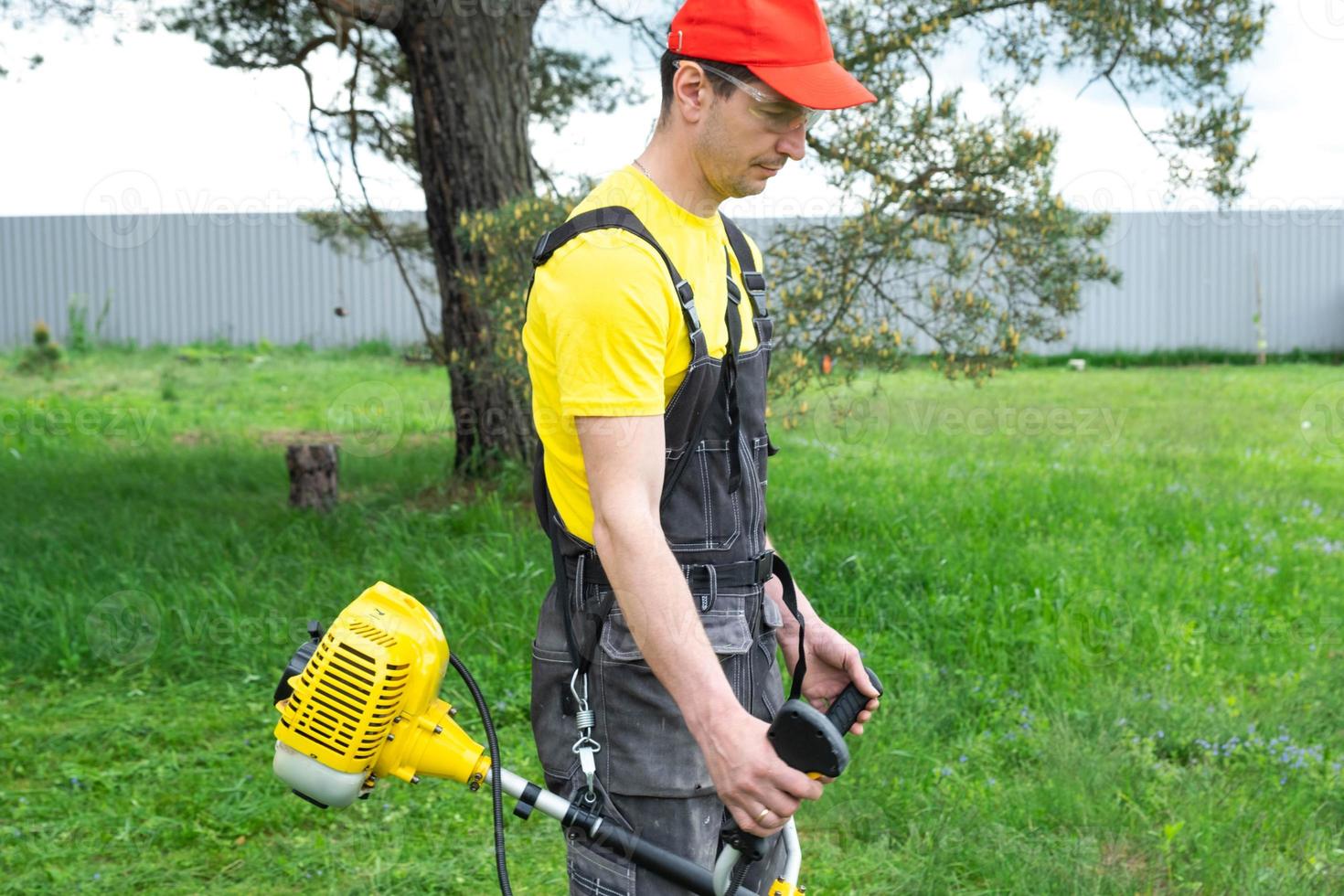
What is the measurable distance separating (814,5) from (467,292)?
5155mm

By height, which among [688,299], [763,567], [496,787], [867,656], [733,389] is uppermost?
[688,299]

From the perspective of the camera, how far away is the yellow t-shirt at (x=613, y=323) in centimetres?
164

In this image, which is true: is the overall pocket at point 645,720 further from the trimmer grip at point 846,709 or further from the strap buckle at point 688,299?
the strap buckle at point 688,299

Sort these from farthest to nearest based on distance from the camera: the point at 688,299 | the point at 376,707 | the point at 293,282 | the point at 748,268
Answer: the point at 293,282 < the point at 748,268 < the point at 376,707 < the point at 688,299

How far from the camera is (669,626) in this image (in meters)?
1.65

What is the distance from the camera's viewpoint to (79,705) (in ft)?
15.4

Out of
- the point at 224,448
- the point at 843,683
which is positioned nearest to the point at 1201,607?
the point at 843,683

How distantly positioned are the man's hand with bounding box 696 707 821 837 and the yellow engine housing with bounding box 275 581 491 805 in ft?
1.47

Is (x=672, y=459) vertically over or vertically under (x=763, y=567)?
over

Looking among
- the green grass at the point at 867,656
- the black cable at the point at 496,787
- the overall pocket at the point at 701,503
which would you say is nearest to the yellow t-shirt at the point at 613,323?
the overall pocket at the point at 701,503

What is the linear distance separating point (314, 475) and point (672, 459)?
18.2ft

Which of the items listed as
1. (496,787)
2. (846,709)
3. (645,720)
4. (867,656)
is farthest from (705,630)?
(867,656)

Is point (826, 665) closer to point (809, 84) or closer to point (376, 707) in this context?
point (376, 707)

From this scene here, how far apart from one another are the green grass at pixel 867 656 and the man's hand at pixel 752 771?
1.90 m
